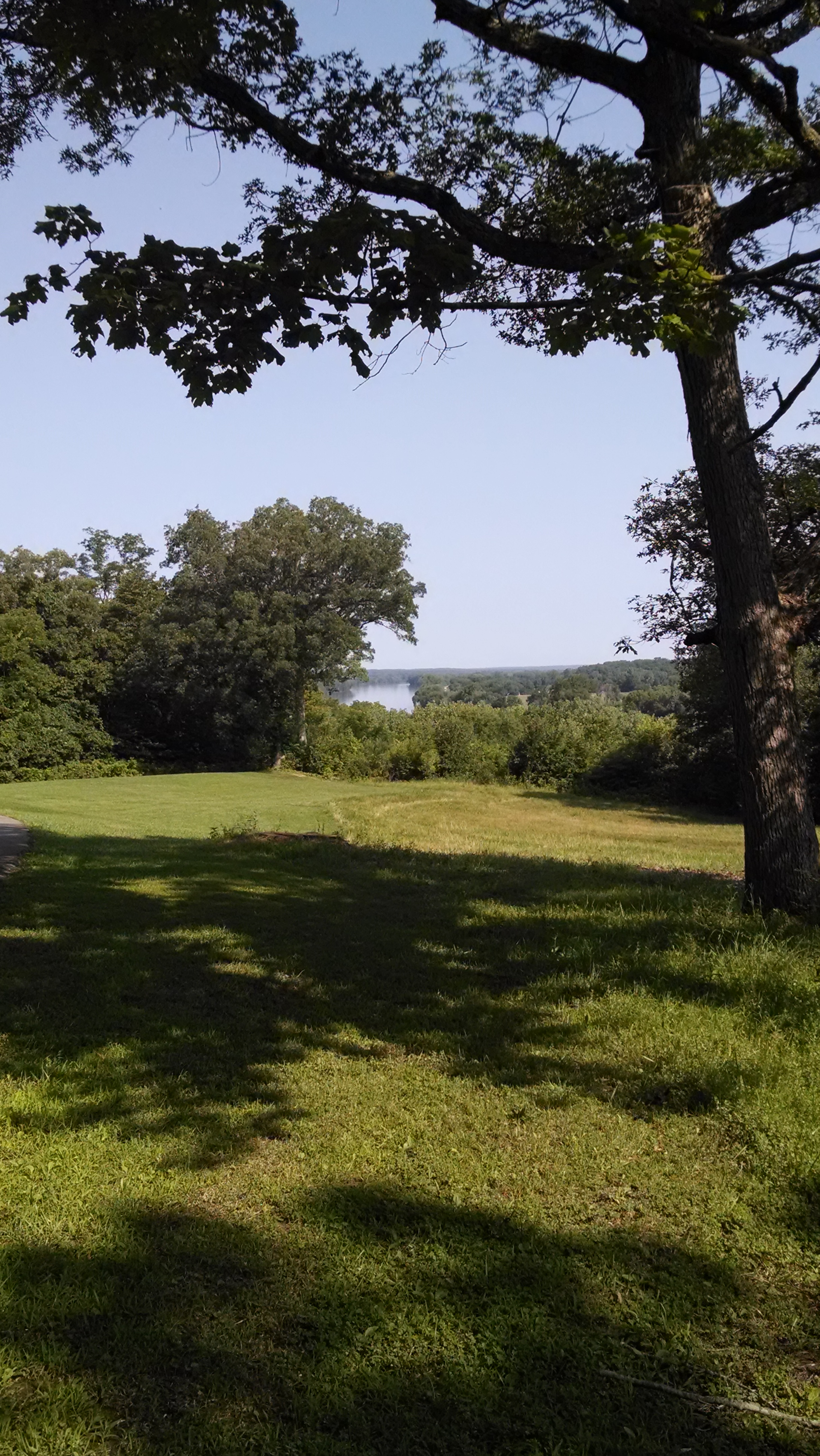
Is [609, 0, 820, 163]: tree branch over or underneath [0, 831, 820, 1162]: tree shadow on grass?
over

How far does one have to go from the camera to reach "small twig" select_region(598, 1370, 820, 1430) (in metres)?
2.31

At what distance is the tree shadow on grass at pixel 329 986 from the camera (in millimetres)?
4238

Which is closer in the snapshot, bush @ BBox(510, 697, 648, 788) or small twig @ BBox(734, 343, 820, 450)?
small twig @ BBox(734, 343, 820, 450)

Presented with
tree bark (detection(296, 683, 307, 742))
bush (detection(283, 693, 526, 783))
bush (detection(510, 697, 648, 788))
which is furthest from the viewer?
tree bark (detection(296, 683, 307, 742))

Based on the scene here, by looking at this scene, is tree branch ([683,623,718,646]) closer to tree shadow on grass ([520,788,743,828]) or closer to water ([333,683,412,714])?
tree shadow on grass ([520,788,743,828])

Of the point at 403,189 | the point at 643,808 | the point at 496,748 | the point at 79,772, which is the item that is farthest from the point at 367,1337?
the point at 79,772

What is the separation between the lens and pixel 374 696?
47281 millimetres

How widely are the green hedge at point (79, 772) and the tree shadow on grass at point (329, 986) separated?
2611 cm

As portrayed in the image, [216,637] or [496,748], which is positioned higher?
[216,637]

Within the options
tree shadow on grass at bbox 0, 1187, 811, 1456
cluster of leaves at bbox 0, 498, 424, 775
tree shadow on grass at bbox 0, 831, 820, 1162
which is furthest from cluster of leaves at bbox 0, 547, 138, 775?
tree shadow on grass at bbox 0, 1187, 811, 1456

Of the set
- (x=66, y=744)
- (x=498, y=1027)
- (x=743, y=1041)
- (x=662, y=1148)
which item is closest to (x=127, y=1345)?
(x=662, y=1148)

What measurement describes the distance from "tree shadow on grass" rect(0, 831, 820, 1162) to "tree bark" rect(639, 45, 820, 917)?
0.73 meters

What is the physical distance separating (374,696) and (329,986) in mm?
41353

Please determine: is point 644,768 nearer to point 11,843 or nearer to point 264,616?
point 264,616
